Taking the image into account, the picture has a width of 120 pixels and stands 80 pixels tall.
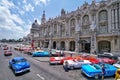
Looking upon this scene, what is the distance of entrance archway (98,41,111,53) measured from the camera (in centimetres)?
3908

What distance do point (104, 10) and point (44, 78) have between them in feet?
110

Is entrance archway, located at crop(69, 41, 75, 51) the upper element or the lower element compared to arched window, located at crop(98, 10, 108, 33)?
lower

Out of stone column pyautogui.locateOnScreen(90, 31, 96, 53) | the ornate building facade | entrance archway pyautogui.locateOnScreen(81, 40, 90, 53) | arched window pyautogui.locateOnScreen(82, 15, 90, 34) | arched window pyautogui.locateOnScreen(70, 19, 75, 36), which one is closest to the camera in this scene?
the ornate building facade

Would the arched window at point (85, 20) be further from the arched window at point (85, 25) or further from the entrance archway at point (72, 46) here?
the entrance archway at point (72, 46)

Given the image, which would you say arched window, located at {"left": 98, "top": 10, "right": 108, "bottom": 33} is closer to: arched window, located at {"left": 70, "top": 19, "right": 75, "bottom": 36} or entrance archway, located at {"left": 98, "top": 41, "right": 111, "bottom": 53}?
entrance archway, located at {"left": 98, "top": 41, "right": 111, "bottom": 53}

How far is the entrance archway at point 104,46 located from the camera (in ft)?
128

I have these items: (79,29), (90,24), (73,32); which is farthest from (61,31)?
(90,24)

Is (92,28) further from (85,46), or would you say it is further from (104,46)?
(85,46)

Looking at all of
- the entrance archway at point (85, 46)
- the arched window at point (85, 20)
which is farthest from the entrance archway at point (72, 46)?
the arched window at point (85, 20)

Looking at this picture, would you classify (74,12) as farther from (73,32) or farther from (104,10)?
(104,10)

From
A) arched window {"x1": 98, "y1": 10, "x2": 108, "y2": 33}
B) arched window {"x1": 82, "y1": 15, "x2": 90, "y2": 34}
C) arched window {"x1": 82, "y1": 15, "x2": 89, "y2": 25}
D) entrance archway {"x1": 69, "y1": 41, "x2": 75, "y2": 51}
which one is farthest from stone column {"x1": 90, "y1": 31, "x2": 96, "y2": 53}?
entrance archway {"x1": 69, "y1": 41, "x2": 75, "y2": 51}

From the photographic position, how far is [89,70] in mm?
14258

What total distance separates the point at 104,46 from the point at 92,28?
6356 millimetres

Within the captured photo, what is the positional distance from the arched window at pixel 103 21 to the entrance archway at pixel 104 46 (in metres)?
3.54
